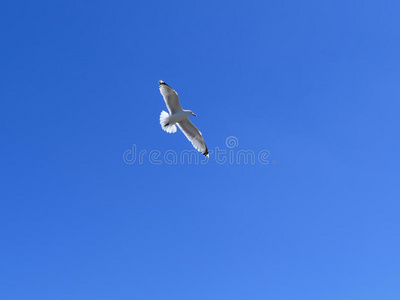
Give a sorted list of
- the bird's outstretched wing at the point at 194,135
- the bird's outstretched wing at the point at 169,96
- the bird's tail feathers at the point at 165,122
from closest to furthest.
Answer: the bird's outstretched wing at the point at 169,96 < the bird's tail feathers at the point at 165,122 < the bird's outstretched wing at the point at 194,135

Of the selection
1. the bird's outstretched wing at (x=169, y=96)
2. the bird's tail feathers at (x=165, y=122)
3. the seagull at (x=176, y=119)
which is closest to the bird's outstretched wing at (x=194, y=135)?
the seagull at (x=176, y=119)

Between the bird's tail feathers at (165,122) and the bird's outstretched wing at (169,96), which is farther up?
the bird's outstretched wing at (169,96)

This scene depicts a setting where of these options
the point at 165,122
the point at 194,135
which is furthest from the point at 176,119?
the point at 194,135

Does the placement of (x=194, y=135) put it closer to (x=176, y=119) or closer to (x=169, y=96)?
(x=176, y=119)

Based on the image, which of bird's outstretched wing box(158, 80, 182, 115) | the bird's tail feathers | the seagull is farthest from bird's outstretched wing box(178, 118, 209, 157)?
bird's outstretched wing box(158, 80, 182, 115)

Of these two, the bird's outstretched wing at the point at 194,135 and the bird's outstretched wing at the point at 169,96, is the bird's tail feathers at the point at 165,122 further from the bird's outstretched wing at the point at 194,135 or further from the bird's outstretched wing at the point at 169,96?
the bird's outstretched wing at the point at 194,135

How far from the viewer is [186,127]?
82.5 ft

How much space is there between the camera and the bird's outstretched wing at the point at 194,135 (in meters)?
25.0

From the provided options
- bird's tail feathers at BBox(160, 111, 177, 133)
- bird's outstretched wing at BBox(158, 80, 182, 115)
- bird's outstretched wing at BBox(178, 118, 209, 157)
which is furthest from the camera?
bird's outstretched wing at BBox(178, 118, 209, 157)

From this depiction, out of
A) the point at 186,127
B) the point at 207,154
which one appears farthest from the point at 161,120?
the point at 207,154

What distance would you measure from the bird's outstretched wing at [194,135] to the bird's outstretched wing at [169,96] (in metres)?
1.02

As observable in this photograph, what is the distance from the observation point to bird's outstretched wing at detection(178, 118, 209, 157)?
2502 cm

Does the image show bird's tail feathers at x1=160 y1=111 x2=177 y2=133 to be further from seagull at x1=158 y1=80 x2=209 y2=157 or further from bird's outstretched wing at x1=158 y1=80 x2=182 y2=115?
bird's outstretched wing at x1=158 y1=80 x2=182 y2=115

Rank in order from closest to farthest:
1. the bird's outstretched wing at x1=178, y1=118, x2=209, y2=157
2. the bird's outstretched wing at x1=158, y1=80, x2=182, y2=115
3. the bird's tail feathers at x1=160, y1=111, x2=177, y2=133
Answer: the bird's outstretched wing at x1=158, y1=80, x2=182, y2=115 → the bird's tail feathers at x1=160, y1=111, x2=177, y2=133 → the bird's outstretched wing at x1=178, y1=118, x2=209, y2=157
